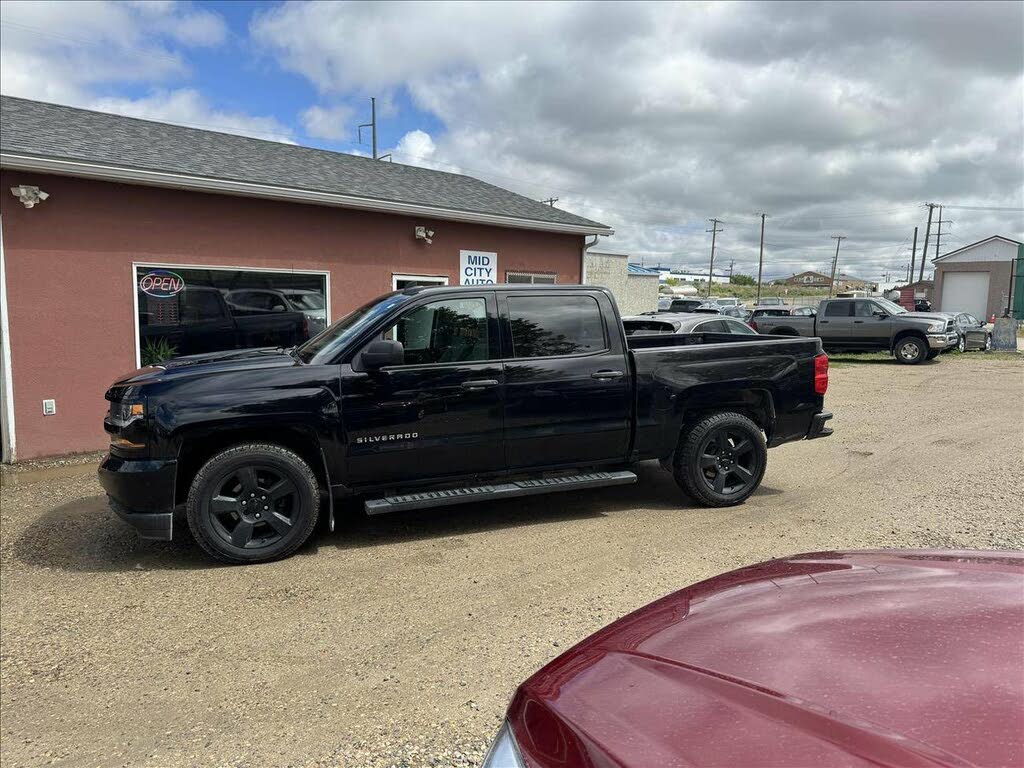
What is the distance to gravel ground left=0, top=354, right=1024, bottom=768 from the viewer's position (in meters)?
2.94

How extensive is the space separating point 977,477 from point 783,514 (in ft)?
8.63

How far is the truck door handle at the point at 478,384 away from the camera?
16.8 ft

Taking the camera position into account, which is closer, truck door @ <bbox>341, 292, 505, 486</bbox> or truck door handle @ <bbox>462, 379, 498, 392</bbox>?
truck door @ <bbox>341, 292, 505, 486</bbox>

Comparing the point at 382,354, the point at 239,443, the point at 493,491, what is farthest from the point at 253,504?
the point at 493,491

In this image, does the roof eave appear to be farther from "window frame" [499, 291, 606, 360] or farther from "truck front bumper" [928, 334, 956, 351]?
"truck front bumper" [928, 334, 956, 351]

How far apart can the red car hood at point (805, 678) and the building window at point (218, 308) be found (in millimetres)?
8242

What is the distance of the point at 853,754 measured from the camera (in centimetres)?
116

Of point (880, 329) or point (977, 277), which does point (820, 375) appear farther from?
point (977, 277)

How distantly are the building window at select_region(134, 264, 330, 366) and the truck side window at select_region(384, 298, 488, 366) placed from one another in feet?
15.7

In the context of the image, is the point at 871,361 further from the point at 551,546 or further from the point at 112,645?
the point at 112,645

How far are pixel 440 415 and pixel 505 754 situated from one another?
3.64m

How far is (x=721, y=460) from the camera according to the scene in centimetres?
592

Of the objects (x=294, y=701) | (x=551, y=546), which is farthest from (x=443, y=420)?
(x=294, y=701)

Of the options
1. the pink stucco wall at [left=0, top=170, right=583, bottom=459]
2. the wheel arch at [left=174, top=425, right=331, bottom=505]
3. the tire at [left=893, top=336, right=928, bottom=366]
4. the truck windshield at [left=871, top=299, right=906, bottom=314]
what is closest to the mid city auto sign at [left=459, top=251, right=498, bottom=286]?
the pink stucco wall at [left=0, top=170, right=583, bottom=459]
